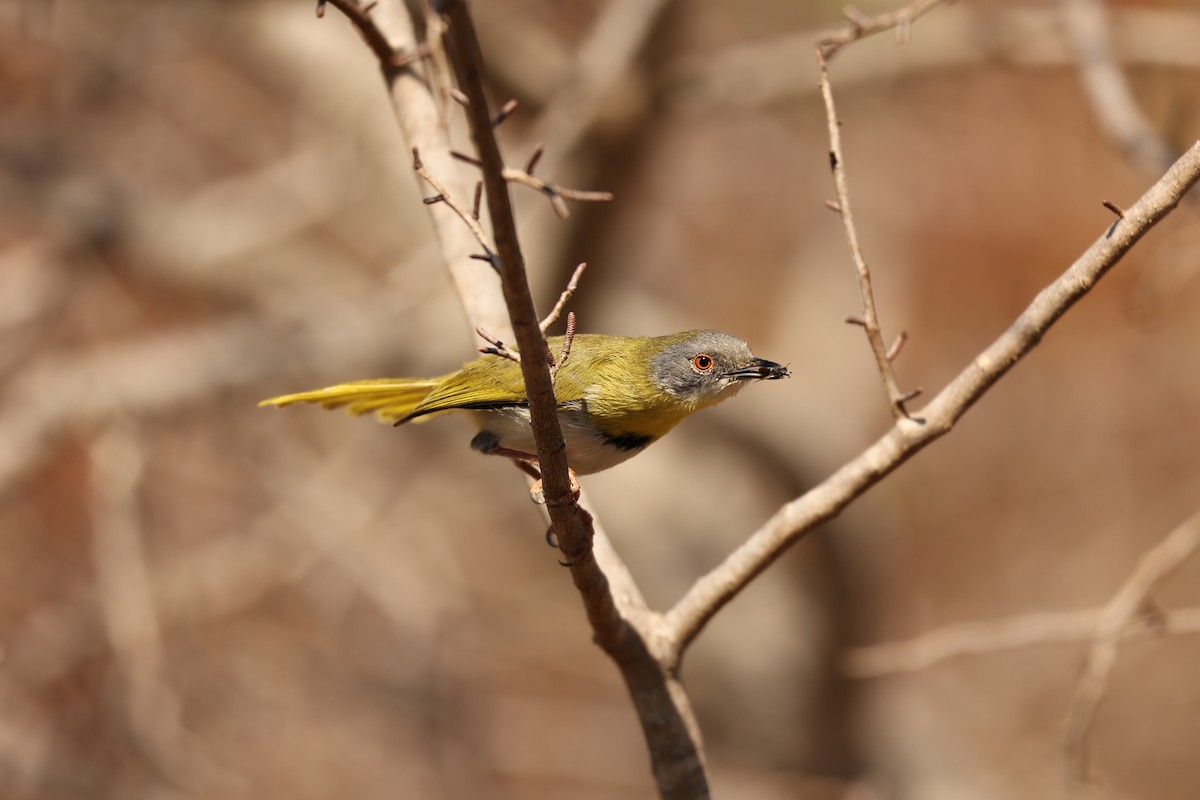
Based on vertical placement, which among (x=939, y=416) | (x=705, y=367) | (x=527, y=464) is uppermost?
(x=939, y=416)

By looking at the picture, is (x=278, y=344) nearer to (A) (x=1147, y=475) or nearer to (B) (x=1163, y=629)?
(B) (x=1163, y=629)

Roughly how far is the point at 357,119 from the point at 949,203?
6.41 metres

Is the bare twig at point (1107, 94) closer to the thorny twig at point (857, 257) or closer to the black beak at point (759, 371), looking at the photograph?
the black beak at point (759, 371)

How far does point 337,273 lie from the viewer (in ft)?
33.7

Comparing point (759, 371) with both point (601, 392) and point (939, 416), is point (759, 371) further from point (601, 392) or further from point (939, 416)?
point (939, 416)

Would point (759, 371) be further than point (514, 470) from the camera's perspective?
No

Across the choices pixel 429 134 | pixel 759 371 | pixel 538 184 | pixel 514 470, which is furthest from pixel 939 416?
pixel 514 470

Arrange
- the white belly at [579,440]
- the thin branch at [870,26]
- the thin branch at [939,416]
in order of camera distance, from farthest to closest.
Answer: the white belly at [579,440]
the thin branch at [870,26]
the thin branch at [939,416]

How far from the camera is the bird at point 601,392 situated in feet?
11.9

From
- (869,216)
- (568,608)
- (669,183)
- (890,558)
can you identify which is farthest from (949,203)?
(568,608)

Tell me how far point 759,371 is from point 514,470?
5328 millimetres

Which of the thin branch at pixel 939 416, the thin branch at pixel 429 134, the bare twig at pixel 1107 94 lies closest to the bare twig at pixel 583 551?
the thin branch at pixel 939 416

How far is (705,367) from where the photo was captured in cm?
376

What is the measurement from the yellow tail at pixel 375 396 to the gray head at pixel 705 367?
0.85 metres
